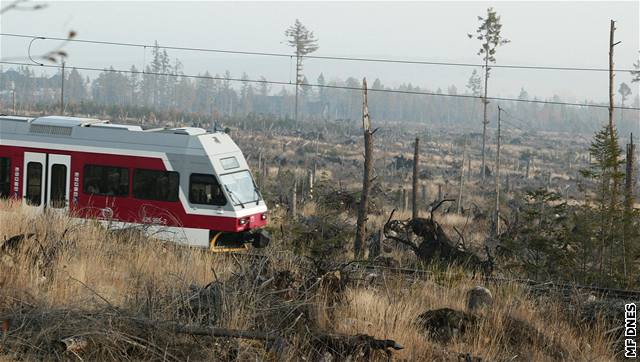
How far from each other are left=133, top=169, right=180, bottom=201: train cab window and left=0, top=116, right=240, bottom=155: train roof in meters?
0.50

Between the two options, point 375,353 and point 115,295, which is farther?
point 115,295

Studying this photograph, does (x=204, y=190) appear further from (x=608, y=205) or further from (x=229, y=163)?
(x=608, y=205)

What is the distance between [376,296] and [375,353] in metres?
1.78

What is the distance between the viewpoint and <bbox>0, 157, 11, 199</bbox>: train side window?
57.0 feet

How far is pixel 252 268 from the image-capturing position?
27.5 ft

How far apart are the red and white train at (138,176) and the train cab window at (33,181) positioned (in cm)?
2

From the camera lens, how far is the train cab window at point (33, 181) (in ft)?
56.3

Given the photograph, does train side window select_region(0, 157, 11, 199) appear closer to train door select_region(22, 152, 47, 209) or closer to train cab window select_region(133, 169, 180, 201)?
train door select_region(22, 152, 47, 209)

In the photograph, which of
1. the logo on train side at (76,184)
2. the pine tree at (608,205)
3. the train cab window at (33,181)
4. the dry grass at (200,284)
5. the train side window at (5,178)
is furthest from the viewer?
the train side window at (5,178)

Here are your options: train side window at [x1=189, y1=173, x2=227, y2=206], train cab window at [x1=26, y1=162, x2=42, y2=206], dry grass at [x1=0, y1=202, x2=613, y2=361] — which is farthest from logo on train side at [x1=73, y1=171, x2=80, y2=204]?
dry grass at [x1=0, y1=202, x2=613, y2=361]

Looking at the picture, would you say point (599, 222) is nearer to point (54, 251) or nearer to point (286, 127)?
point (54, 251)

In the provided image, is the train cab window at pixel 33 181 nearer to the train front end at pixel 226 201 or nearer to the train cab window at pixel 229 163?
the train front end at pixel 226 201

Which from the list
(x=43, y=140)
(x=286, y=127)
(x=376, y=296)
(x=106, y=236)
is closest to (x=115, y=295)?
(x=376, y=296)

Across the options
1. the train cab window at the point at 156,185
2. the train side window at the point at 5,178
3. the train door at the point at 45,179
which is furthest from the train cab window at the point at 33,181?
the train cab window at the point at 156,185
